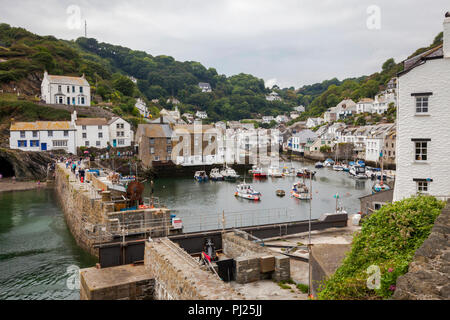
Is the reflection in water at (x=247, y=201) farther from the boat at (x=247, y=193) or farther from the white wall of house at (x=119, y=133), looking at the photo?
the white wall of house at (x=119, y=133)

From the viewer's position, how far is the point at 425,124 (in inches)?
629

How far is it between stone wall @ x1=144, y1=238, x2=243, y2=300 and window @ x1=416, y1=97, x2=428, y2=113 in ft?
41.1

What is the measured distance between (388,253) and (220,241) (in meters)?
11.5

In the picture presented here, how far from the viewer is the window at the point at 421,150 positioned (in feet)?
53.0

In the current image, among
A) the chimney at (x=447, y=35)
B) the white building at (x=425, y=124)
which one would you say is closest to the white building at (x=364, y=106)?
the white building at (x=425, y=124)

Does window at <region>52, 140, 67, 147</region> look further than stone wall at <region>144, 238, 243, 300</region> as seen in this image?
Yes

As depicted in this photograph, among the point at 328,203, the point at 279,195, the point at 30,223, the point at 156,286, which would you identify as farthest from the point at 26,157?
→ the point at 156,286

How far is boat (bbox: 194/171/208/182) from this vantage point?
204ft

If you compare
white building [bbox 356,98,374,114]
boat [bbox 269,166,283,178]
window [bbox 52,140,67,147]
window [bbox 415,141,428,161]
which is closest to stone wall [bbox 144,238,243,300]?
window [bbox 415,141,428,161]

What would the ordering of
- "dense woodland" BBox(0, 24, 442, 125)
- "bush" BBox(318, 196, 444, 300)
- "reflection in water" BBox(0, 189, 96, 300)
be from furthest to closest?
"dense woodland" BBox(0, 24, 442, 125) < "reflection in water" BBox(0, 189, 96, 300) < "bush" BBox(318, 196, 444, 300)

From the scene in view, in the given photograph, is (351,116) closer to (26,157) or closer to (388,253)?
(26,157)

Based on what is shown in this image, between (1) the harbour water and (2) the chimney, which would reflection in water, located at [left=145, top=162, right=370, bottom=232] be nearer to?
(1) the harbour water

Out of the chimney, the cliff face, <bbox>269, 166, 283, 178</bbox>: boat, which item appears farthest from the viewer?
<bbox>269, 166, 283, 178</bbox>: boat

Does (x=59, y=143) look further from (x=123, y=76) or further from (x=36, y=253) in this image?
(x=123, y=76)
